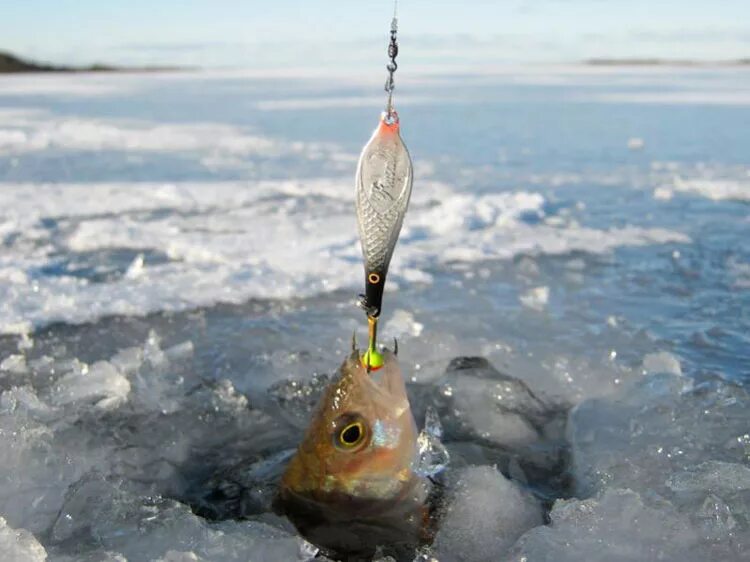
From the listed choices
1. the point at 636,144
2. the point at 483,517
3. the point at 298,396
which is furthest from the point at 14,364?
the point at 636,144

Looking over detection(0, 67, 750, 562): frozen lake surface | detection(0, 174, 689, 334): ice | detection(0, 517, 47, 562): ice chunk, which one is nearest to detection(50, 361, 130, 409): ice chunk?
detection(0, 67, 750, 562): frozen lake surface

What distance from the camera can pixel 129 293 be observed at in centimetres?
483

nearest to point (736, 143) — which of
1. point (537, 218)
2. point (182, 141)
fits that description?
point (537, 218)

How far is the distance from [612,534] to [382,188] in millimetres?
1200

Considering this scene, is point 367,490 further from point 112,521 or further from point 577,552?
point 112,521

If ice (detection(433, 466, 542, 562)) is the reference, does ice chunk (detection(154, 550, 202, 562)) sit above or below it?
above

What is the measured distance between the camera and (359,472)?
2.35 metres

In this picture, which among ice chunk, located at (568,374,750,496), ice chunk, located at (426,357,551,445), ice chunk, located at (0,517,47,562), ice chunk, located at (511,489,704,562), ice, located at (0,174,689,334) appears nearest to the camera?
ice chunk, located at (0,517,47,562)

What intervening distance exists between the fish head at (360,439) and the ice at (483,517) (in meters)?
0.23

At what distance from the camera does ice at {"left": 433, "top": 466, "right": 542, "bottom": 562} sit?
2.44 m

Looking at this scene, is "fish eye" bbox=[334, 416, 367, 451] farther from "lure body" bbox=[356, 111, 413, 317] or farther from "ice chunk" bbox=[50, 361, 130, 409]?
"ice chunk" bbox=[50, 361, 130, 409]

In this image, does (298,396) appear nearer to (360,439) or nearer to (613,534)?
(360,439)

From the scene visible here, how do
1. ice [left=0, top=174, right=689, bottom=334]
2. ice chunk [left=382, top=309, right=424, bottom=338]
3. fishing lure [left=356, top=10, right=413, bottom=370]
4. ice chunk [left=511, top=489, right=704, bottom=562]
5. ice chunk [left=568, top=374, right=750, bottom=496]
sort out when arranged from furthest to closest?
ice [left=0, top=174, right=689, bottom=334], ice chunk [left=382, top=309, right=424, bottom=338], ice chunk [left=568, top=374, right=750, bottom=496], ice chunk [left=511, top=489, right=704, bottom=562], fishing lure [left=356, top=10, right=413, bottom=370]

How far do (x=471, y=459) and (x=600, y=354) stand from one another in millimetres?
1252
